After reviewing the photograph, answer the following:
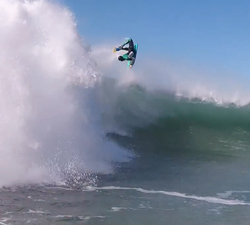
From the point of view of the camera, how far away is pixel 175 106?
97.6ft

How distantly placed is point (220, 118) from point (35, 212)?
23949 mm

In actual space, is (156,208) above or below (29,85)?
below

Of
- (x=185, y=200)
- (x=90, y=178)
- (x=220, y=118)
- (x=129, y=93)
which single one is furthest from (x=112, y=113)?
(x=185, y=200)

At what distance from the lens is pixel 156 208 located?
7.91 meters

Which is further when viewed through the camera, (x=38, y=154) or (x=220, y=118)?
(x=220, y=118)

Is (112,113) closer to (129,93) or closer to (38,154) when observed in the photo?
(129,93)

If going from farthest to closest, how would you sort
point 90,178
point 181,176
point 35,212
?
point 181,176
point 90,178
point 35,212

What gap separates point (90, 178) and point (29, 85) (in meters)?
4.01

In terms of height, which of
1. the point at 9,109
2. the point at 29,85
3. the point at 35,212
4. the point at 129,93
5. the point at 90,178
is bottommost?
the point at 35,212

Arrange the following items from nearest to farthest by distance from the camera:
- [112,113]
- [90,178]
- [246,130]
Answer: [90,178] < [112,113] < [246,130]

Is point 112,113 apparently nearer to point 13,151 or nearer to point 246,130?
point 246,130

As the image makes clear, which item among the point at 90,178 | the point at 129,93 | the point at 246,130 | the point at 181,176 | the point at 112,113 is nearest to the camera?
the point at 90,178

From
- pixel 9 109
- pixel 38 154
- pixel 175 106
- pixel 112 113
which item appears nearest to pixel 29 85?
pixel 9 109

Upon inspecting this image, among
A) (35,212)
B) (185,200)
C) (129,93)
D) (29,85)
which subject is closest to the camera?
(35,212)
